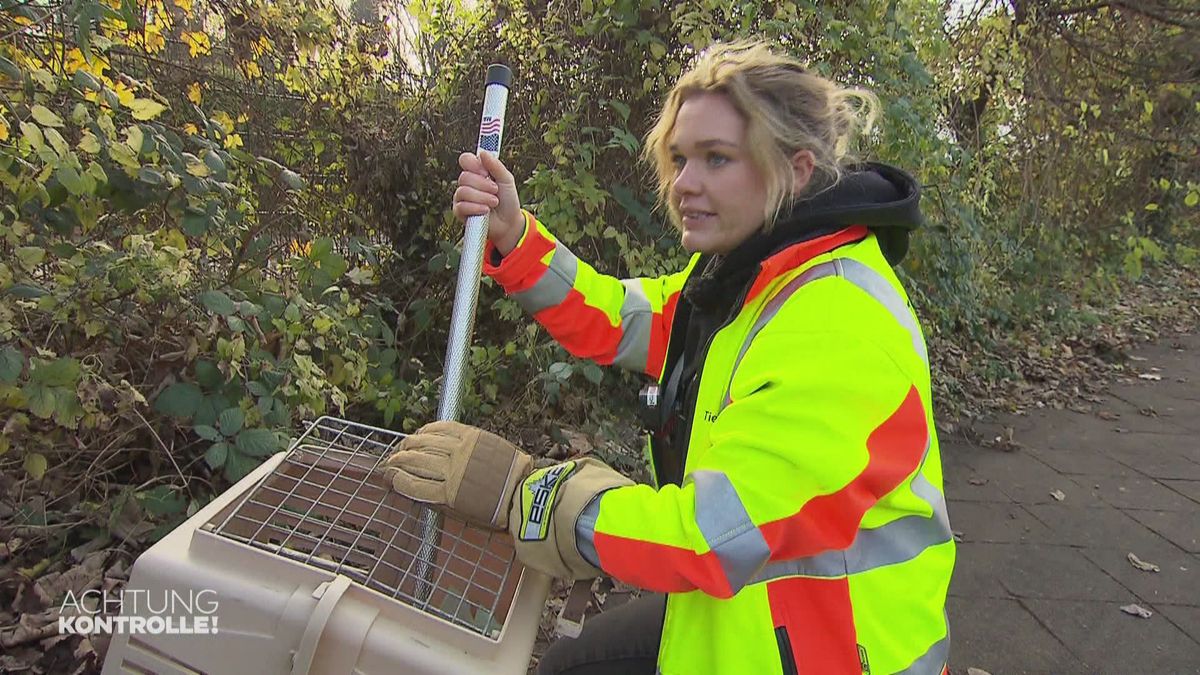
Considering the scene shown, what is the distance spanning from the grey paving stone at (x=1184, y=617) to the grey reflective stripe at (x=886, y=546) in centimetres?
200

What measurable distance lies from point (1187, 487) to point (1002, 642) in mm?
2465

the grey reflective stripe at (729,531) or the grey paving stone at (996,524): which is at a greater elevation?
the grey reflective stripe at (729,531)

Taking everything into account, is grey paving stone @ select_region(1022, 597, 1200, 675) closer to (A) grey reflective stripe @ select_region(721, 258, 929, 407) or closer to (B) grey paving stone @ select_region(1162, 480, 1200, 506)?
(B) grey paving stone @ select_region(1162, 480, 1200, 506)

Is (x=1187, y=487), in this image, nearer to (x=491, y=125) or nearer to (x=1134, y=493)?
(x=1134, y=493)

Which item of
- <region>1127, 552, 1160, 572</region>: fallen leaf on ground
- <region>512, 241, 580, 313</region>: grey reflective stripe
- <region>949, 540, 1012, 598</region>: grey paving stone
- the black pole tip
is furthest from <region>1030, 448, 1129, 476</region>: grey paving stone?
the black pole tip

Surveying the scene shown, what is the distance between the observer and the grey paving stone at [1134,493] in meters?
4.34

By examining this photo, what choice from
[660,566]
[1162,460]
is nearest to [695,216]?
[660,566]

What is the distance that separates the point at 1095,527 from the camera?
403cm

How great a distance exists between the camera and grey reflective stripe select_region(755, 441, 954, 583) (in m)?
1.27

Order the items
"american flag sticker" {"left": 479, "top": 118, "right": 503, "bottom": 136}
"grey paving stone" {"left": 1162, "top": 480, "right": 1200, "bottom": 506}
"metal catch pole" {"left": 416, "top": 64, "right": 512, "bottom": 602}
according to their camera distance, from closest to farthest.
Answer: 1. "metal catch pole" {"left": 416, "top": 64, "right": 512, "bottom": 602}
2. "american flag sticker" {"left": 479, "top": 118, "right": 503, "bottom": 136}
3. "grey paving stone" {"left": 1162, "top": 480, "right": 1200, "bottom": 506}

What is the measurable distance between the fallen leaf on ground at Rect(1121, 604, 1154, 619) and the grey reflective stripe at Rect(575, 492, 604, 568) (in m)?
3.09

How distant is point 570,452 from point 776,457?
2636 millimetres

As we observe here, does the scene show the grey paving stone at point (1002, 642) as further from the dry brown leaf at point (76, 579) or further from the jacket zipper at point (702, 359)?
the dry brown leaf at point (76, 579)

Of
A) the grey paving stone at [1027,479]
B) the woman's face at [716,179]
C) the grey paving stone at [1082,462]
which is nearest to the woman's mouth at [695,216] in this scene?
the woman's face at [716,179]
